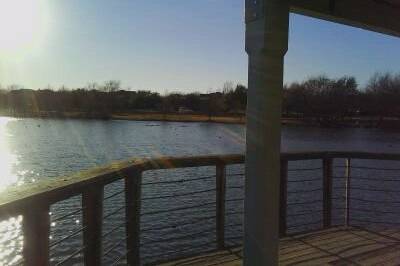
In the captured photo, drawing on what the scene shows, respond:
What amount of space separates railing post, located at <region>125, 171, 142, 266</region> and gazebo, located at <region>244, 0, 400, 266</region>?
878mm

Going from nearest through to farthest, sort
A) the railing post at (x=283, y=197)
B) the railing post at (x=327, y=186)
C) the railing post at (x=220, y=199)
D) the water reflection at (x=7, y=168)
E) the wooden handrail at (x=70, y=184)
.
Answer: the wooden handrail at (x=70, y=184) < the railing post at (x=220, y=199) < the railing post at (x=283, y=197) < the railing post at (x=327, y=186) < the water reflection at (x=7, y=168)

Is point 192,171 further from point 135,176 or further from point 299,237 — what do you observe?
point 135,176

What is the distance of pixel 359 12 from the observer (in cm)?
313

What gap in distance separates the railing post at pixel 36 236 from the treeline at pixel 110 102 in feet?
327

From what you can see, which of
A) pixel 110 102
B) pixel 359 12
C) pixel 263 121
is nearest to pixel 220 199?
pixel 263 121

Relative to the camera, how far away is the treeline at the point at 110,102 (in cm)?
10529

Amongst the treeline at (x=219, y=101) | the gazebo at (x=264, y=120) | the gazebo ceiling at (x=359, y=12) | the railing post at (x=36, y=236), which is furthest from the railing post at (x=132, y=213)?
the treeline at (x=219, y=101)

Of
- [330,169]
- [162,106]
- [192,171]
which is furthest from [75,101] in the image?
[330,169]

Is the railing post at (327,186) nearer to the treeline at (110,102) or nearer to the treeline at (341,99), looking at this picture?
the treeline at (341,99)

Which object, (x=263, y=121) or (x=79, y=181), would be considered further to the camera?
(x=263, y=121)

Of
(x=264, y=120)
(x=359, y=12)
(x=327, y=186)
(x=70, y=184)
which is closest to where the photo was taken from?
(x=70, y=184)

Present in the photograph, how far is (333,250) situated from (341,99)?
86.5 meters

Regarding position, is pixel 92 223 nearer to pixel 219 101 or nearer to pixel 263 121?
pixel 263 121

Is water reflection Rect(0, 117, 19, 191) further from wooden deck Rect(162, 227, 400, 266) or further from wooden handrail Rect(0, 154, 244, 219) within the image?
wooden handrail Rect(0, 154, 244, 219)
